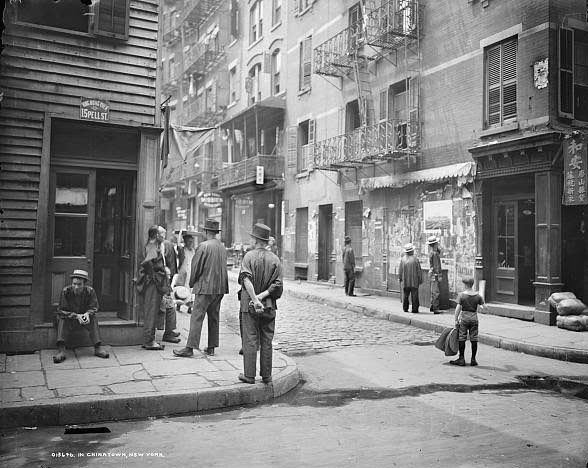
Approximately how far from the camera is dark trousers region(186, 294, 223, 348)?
777 centimetres

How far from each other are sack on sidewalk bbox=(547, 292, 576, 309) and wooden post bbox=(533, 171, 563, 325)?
16 cm

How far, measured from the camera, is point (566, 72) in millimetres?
12250

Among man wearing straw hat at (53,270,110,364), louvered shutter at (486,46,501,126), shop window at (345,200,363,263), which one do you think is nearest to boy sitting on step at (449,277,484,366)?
man wearing straw hat at (53,270,110,364)

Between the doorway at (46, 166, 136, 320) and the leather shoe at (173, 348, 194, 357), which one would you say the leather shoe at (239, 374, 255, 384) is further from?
the doorway at (46, 166, 136, 320)

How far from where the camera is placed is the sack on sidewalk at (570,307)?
11.3 m

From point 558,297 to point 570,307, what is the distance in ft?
1.32

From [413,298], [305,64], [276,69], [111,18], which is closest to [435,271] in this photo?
[413,298]

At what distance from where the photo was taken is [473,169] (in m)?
13.9

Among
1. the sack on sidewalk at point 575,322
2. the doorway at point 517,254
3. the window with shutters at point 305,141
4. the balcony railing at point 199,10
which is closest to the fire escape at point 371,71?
the window with shutters at point 305,141

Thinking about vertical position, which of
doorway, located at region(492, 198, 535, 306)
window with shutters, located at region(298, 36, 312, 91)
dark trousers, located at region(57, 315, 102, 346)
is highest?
window with shutters, located at region(298, 36, 312, 91)

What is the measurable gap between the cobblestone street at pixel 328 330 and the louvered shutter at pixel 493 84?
577cm

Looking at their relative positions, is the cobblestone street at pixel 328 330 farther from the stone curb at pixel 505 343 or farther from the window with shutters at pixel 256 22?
the window with shutters at pixel 256 22

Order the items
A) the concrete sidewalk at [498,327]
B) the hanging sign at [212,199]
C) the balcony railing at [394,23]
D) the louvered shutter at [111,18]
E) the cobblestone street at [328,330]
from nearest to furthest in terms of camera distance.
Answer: the louvered shutter at [111,18] < the concrete sidewalk at [498,327] < the cobblestone street at [328,330] < the balcony railing at [394,23] < the hanging sign at [212,199]

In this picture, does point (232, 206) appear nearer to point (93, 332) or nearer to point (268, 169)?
point (268, 169)
